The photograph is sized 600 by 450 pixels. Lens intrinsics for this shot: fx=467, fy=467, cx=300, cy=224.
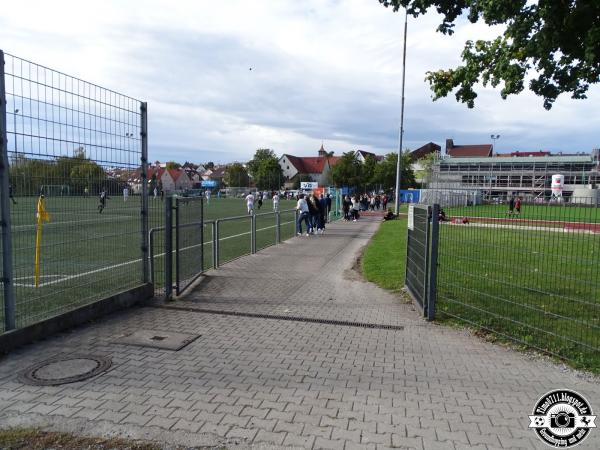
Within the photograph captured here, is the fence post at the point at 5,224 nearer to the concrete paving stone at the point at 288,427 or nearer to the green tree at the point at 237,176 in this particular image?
the concrete paving stone at the point at 288,427

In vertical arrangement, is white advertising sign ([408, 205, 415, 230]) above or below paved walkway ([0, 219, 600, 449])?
above

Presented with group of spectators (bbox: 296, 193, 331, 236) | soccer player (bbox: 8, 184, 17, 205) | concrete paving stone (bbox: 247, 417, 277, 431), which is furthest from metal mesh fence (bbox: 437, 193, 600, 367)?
group of spectators (bbox: 296, 193, 331, 236)

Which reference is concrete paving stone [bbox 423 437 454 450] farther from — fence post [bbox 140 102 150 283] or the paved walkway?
fence post [bbox 140 102 150 283]

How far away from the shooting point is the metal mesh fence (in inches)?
180

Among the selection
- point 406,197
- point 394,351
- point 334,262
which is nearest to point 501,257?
point 394,351

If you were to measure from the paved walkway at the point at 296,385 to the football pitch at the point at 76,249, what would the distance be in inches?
38.8

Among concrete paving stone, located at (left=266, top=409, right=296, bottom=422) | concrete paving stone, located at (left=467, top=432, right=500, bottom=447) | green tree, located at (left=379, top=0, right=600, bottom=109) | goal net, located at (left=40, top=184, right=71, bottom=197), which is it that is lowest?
concrete paving stone, located at (left=266, top=409, right=296, bottom=422)

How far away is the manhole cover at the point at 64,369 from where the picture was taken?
407cm

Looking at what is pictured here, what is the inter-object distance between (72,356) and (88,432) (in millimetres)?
1642

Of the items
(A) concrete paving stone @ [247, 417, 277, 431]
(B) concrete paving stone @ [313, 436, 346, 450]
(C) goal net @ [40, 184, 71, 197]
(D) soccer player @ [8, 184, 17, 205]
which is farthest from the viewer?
(C) goal net @ [40, 184, 71, 197]

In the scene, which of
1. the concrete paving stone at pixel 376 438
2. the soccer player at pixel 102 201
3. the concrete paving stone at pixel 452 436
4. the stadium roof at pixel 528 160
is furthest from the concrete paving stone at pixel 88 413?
the stadium roof at pixel 528 160

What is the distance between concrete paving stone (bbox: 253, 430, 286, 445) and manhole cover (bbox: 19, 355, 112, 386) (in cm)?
186

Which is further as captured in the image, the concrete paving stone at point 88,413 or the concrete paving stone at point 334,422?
the concrete paving stone at point 88,413

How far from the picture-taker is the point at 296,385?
159 inches
